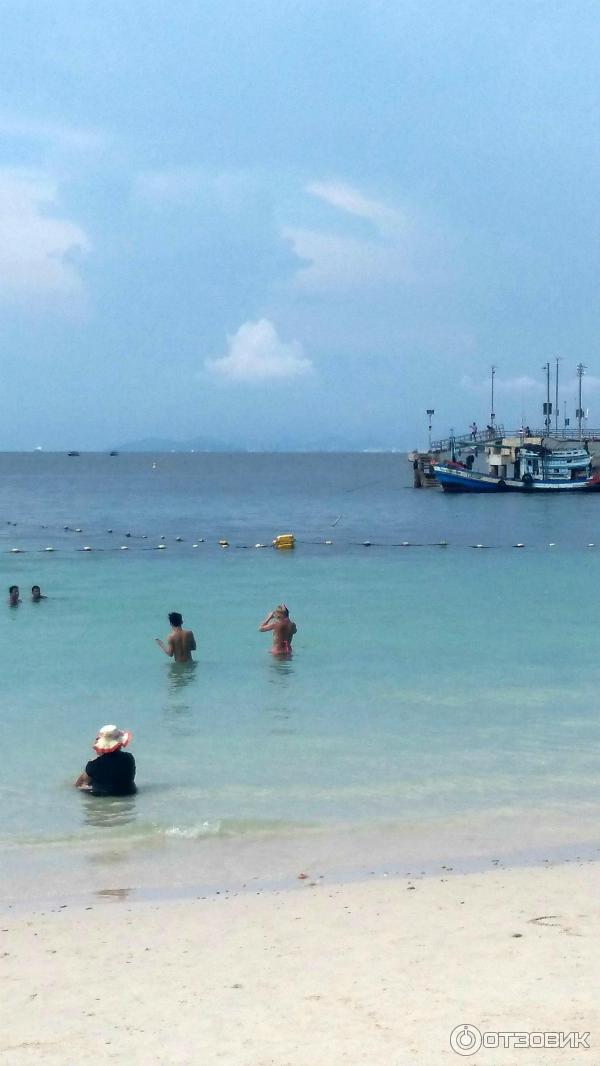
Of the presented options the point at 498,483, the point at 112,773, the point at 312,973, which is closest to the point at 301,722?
the point at 112,773

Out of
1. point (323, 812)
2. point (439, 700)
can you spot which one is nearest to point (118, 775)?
point (323, 812)

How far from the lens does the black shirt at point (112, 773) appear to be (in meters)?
12.7

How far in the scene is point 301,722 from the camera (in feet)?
54.5

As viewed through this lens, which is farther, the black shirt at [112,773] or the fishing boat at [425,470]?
the fishing boat at [425,470]

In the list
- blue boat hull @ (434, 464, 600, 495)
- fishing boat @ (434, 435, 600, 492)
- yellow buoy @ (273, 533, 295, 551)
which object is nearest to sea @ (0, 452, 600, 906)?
yellow buoy @ (273, 533, 295, 551)

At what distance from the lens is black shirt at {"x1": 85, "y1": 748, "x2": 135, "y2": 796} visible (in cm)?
1268

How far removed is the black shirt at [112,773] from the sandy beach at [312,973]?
9.32ft

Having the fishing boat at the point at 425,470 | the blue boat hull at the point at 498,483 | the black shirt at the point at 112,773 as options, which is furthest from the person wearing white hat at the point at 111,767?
the fishing boat at the point at 425,470

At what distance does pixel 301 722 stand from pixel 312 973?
852 centimetres

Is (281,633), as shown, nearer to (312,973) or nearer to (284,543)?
(312,973)

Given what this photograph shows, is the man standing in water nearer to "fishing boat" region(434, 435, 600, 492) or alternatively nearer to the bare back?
the bare back

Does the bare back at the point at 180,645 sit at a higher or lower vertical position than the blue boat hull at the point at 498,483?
lower

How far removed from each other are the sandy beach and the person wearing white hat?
9.30 feet

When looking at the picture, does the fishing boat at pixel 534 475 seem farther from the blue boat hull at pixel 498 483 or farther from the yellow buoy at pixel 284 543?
the yellow buoy at pixel 284 543
